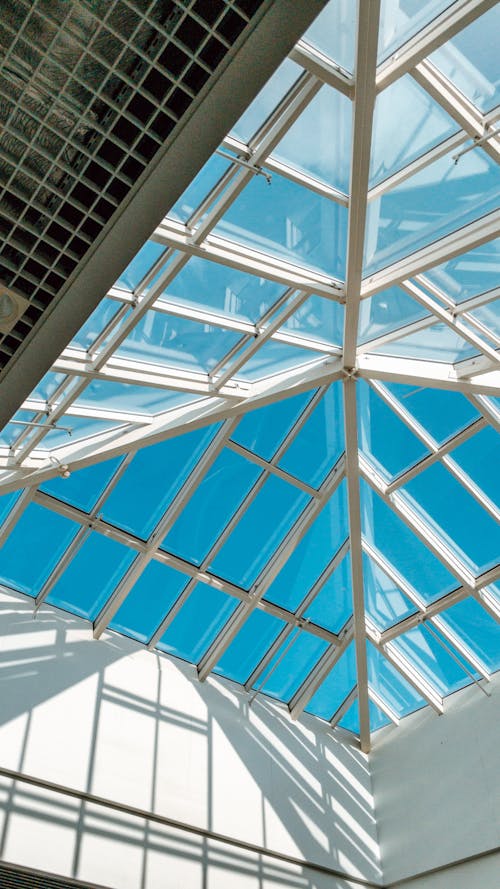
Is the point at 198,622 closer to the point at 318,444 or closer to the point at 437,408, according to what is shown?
the point at 318,444

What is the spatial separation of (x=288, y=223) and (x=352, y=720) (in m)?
14.8

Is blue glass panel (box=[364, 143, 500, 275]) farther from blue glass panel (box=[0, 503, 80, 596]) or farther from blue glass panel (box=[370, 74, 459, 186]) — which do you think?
blue glass panel (box=[0, 503, 80, 596])

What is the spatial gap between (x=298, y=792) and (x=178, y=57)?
1758 centimetres

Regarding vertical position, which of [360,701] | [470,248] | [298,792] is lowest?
[298,792]

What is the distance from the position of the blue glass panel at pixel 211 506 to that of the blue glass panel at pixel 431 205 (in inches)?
229

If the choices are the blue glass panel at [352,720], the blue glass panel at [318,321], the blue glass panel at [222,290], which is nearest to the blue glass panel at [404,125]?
the blue glass panel at [222,290]

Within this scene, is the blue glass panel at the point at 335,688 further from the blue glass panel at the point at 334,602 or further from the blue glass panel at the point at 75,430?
the blue glass panel at the point at 75,430

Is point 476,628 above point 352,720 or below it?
above

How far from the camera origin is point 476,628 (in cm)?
1802

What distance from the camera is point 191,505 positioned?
635 inches

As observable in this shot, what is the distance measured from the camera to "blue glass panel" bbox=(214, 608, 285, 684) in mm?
18625

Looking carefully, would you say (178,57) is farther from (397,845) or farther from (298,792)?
(397,845)

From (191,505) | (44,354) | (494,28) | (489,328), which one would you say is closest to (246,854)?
(191,505)

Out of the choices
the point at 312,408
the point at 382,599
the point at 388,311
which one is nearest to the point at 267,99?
the point at 388,311
